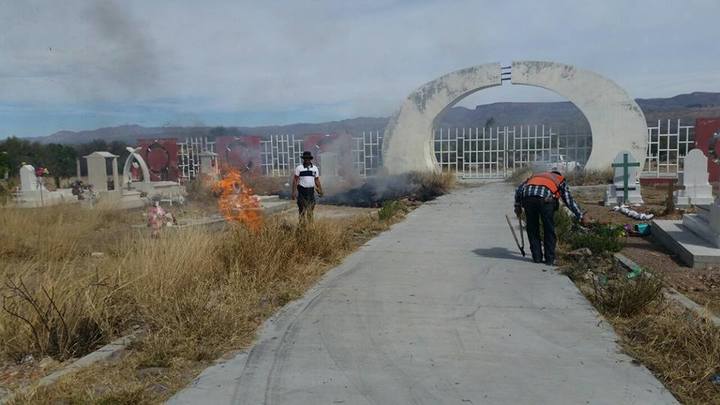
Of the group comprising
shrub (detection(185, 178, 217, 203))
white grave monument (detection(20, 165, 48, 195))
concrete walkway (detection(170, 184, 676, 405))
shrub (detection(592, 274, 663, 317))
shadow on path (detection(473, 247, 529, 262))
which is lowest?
concrete walkway (detection(170, 184, 676, 405))

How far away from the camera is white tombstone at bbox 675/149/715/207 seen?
13801mm

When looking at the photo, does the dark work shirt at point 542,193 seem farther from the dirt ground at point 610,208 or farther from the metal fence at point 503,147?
the metal fence at point 503,147

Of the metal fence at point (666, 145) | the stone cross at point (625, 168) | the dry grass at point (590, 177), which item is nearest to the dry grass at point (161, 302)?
the stone cross at point (625, 168)

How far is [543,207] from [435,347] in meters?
3.57

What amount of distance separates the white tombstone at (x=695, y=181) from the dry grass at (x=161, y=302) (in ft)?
34.0

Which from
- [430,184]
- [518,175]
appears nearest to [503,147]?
[518,175]

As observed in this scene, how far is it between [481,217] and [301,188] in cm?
402

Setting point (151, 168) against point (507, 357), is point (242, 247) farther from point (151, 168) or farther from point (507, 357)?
point (151, 168)

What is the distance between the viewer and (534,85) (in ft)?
67.1

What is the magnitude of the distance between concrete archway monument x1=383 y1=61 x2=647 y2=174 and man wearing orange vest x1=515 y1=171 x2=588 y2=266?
44.2 feet

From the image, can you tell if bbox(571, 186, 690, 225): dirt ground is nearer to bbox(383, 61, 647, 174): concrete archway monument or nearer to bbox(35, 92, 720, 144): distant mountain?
bbox(383, 61, 647, 174): concrete archway monument

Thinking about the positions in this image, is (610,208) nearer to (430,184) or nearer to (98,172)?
(430,184)

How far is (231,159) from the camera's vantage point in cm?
2653

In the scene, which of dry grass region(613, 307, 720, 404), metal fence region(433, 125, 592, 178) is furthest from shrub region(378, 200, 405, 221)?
metal fence region(433, 125, 592, 178)
